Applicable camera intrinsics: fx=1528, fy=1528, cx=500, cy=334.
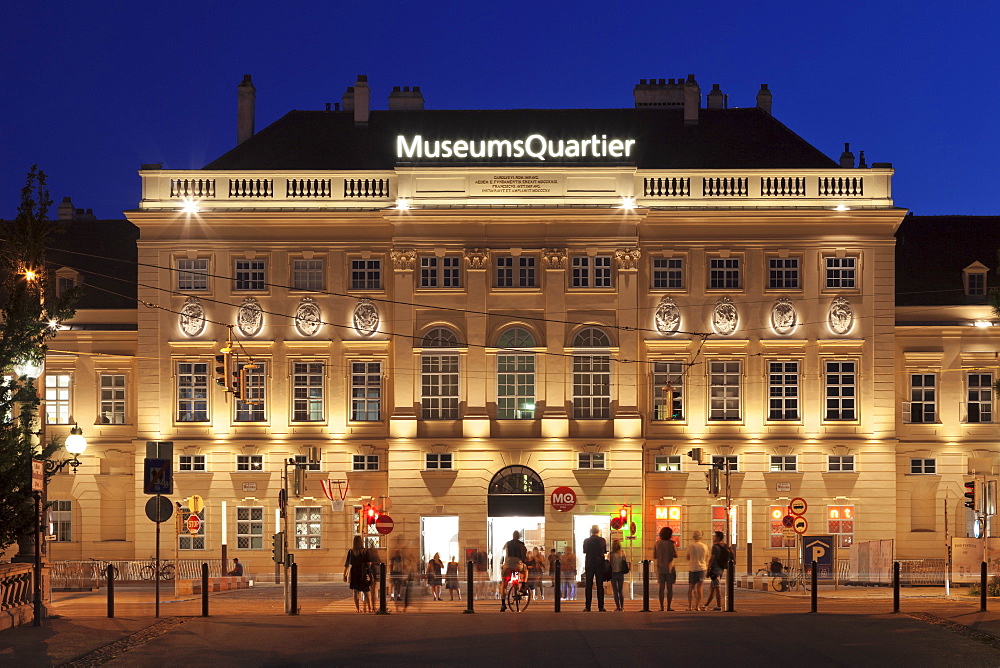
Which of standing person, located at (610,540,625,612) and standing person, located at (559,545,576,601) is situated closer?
standing person, located at (610,540,625,612)

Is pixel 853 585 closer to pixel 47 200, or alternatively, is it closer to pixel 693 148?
pixel 693 148

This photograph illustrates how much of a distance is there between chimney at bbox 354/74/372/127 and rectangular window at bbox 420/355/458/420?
11.9 meters

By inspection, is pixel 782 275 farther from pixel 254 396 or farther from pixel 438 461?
pixel 254 396

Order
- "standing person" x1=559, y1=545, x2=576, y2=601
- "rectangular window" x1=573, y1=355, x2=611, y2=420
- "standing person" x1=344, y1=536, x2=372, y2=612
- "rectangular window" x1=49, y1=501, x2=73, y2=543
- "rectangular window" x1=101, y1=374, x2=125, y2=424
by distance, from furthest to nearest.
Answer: "rectangular window" x1=101, y1=374, x2=125, y2=424, "rectangular window" x1=49, y1=501, x2=73, y2=543, "rectangular window" x1=573, y1=355, x2=611, y2=420, "standing person" x1=559, y1=545, x2=576, y2=601, "standing person" x1=344, y1=536, x2=372, y2=612

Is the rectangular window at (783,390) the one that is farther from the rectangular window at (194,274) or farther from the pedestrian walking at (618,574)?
the pedestrian walking at (618,574)

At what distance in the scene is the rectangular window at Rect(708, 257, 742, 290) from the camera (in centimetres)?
5622

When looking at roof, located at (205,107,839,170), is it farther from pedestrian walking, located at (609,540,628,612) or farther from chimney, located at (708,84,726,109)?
pedestrian walking, located at (609,540,628,612)

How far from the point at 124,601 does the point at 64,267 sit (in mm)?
22771

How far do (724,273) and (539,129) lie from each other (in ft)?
32.7

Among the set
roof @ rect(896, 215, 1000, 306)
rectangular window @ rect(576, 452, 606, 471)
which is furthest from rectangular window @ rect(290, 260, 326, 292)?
roof @ rect(896, 215, 1000, 306)

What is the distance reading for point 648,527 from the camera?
55594 millimetres

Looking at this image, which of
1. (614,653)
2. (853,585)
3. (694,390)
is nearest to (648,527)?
(694,390)

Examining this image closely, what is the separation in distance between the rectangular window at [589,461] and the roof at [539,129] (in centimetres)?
1183

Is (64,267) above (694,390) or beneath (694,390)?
above
